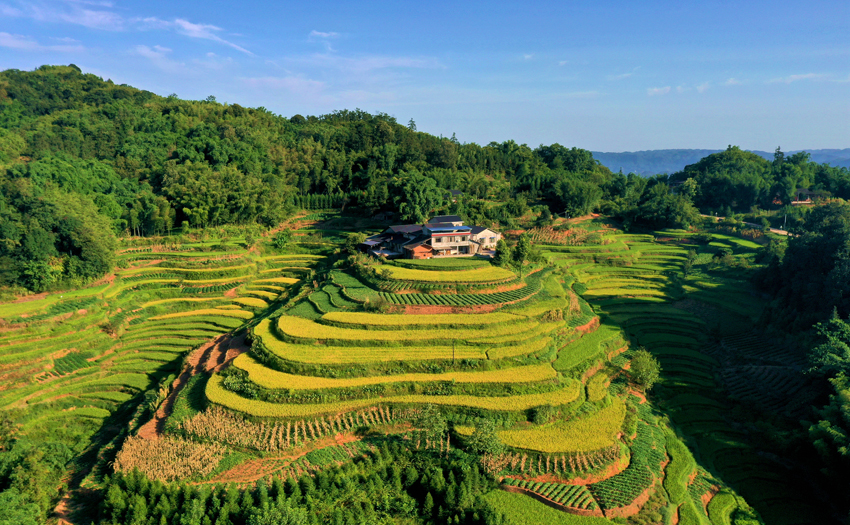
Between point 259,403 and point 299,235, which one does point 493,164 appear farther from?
point 259,403

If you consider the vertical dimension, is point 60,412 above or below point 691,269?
below

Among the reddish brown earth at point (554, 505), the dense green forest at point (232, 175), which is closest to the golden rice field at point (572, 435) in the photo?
the reddish brown earth at point (554, 505)

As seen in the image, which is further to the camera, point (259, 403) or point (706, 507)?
point (259, 403)

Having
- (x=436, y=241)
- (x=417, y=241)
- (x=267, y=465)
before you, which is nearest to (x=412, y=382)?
(x=267, y=465)

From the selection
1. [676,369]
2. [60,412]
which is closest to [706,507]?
[676,369]

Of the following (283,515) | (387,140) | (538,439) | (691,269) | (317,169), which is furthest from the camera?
(387,140)

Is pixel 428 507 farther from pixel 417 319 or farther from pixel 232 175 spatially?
pixel 232 175
